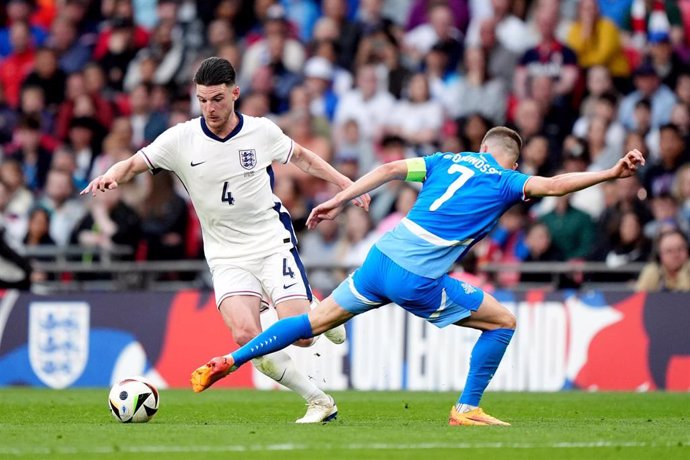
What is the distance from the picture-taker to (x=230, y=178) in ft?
38.7

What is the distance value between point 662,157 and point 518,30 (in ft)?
11.7

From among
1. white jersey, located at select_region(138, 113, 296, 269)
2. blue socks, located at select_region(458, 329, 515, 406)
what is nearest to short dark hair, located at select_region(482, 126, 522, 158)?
blue socks, located at select_region(458, 329, 515, 406)

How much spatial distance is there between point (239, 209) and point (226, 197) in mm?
148

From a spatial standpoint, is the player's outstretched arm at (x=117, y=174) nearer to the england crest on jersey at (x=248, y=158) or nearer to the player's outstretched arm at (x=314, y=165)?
the england crest on jersey at (x=248, y=158)

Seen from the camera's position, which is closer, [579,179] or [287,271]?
[579,179]

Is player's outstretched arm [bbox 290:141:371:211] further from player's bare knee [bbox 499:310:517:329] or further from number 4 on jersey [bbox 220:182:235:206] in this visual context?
player's bare knee [bbox 499:310:517:329]

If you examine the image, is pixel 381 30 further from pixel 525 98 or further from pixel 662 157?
pixel 662 157

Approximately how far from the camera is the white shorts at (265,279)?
11781 mm

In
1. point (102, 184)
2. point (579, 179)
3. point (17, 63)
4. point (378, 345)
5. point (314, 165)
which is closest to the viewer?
point (579, 179)

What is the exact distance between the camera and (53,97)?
2383 cm

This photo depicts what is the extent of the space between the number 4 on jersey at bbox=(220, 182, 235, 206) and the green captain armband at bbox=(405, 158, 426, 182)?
Result: 1668 mm

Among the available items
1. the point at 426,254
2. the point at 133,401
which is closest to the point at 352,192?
the point at 426,254

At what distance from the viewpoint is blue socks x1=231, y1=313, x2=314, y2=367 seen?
35.8 ft

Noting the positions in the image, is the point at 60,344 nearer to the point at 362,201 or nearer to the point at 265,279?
the point at 265,279
